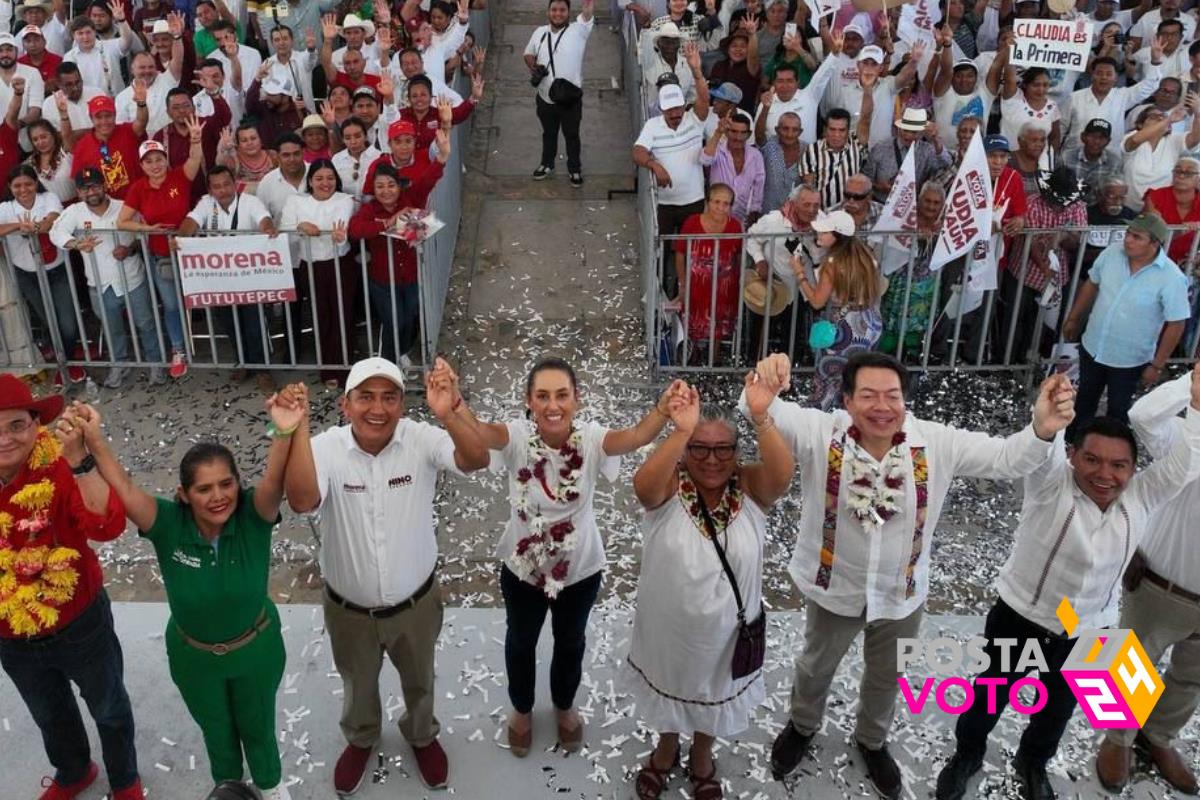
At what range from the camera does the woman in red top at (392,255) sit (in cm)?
750

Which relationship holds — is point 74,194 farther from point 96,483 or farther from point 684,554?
point 684,554

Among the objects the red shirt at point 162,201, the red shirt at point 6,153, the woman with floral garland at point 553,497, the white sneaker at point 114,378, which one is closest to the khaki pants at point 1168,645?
the woman with floral garland at point 553,497

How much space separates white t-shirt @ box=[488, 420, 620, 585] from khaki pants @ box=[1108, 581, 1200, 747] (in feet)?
7.60

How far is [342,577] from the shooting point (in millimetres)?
4289

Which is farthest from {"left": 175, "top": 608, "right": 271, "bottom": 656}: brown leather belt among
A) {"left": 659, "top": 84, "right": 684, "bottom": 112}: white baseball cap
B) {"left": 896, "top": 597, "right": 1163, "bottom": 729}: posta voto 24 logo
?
{"left": 659, "top": 84, "right": 684, "bottom": 112}: white baseball cap

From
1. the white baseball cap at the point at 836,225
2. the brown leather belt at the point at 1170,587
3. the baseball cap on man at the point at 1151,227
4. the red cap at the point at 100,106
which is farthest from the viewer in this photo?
the red cap at the point at 100,106

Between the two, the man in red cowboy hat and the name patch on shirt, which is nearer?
the man in red cowboy hat

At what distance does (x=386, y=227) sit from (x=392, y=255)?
25cm

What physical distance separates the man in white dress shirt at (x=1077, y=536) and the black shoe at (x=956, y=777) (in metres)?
0.26

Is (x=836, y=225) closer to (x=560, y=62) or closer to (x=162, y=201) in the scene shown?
(x=560, y=62)

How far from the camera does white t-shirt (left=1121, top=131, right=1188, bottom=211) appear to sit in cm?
863

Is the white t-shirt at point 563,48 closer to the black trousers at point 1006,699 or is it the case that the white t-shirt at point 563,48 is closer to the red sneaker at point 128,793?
the black trousers at point 1006,699

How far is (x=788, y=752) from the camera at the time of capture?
15.8ft

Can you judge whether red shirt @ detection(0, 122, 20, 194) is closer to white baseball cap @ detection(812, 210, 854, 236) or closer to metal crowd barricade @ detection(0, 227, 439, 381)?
metal crowd barricade @ detection(0, 227, 439, 381)
